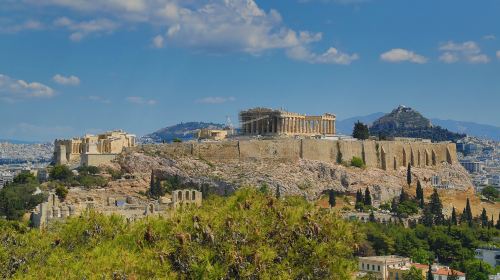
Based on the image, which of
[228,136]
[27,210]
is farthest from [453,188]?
[27,210]

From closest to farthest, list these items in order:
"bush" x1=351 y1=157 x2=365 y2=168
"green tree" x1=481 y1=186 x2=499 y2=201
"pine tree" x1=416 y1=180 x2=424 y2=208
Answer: "pine tree" x1=416 y1=180 x2=424 y2=208
"bush" x1=351 y1=157 x2=365 y2=168
"green tree" x1=481 y1=186 x2=499 y2=201

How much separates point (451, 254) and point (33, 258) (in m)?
47.0

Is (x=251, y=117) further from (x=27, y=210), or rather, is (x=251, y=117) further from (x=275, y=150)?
(x=27, y=210)

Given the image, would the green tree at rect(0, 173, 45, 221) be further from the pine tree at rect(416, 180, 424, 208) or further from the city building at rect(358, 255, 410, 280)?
the pine tree at rect(416, 180, 424, 208)

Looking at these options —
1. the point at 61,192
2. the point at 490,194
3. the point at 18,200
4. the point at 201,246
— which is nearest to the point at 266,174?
the point at 61,192

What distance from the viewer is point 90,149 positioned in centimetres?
8931

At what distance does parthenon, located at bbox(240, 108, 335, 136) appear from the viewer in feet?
338

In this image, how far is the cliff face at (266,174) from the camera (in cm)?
8712

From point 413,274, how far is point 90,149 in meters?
42.7

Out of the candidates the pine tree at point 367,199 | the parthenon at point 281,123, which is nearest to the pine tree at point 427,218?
the pine tree at point 367,199

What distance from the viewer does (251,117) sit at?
106 metres

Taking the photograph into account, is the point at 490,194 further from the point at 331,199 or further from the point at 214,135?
the point at 214,135

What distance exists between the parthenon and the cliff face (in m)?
8.90

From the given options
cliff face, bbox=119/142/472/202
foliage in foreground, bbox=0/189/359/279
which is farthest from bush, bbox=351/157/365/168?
foliage in foreground, bbox=0/189/359/279
